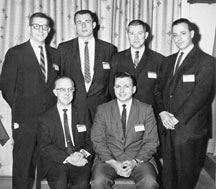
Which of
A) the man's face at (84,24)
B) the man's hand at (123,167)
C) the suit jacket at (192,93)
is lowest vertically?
the man's hand at (123,167)

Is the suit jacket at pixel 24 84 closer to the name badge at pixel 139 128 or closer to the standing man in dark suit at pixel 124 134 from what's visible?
the standing man in dark suit at pixel 124 134

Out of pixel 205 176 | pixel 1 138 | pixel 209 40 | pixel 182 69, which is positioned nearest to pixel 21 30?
pixel 1 138

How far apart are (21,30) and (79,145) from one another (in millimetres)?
1719

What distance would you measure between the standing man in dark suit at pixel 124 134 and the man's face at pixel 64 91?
0.32 m

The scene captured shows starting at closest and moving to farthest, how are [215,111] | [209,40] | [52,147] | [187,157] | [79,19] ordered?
[52,147]
[187,157]
[79,19]
[215,111]
[209,40]

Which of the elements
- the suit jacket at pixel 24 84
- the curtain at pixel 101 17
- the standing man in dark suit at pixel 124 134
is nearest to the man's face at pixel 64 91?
the suit jacket at pixel 24 84

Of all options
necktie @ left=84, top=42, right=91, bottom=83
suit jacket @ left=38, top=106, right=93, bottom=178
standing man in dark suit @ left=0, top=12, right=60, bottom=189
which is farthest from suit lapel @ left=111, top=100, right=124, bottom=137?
standing man in dark suit @ left=0, top=12, right=60, bottom=189

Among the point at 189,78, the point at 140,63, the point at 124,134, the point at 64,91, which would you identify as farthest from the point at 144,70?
the point at 64,91

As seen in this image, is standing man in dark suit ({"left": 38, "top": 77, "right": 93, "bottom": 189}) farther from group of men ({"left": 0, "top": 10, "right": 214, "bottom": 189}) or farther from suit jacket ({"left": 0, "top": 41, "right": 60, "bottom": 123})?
Result: suit jacket ({"left": 0, "top": 41, "right": 60, "bottom": 123})

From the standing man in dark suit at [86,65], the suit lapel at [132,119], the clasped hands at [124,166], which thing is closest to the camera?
the clasped hands at [124,166]

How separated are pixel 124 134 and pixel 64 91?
0.69 metres

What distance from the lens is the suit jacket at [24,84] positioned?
342cm

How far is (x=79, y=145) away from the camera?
333cm

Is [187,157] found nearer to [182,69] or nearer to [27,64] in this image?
[182,69]
